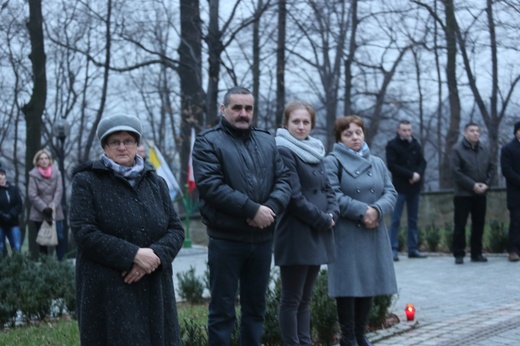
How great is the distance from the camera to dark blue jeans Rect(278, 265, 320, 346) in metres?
7.08

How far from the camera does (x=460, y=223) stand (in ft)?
45.7

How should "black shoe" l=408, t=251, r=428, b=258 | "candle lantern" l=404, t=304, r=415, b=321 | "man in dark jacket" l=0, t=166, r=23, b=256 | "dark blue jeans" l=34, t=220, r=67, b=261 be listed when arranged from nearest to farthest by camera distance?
1. "candle lantern" l=404, t=304, r=415, b=321
2. "black shoe" l=408, t=251, r=428, b=258
3. "man in dark jacket" l=0, t=166, r=23, b=256
4. "dark blue jeans" l=34, t=220, r=67, b=261

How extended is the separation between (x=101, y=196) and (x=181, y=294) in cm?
601

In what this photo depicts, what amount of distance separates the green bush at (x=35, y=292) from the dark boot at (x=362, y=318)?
353cm

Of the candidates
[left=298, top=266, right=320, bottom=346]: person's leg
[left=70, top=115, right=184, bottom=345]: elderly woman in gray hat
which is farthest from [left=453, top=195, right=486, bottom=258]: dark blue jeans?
[left=70, top=115, right=184, bottom=345]: elderly woman in gray hat

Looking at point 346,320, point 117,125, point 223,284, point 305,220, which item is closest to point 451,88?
point 346,320

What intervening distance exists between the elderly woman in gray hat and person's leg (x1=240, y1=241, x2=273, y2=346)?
1.30 metres

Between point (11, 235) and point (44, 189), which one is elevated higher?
point (44, 189)

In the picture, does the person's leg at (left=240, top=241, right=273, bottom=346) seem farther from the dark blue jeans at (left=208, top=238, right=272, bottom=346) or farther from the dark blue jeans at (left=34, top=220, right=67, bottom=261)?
the dark blue jeans at (left=34, top=220, right=67, bottom=261)

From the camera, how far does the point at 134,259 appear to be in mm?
5176

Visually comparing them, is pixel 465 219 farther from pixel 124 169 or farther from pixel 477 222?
pixel 124 169

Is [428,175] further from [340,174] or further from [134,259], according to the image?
[134,259]

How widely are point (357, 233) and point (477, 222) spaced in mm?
6568

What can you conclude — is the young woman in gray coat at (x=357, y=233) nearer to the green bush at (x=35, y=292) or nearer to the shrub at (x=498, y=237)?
the green bush at (x=35, y=292)
